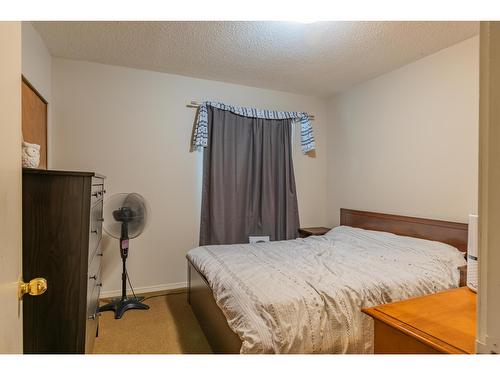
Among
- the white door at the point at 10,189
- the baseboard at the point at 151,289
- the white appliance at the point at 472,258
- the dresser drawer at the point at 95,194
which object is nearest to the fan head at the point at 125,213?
the dresser drawer at the point at 95,194

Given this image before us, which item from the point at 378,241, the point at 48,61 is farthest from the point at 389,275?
the point at 48,61

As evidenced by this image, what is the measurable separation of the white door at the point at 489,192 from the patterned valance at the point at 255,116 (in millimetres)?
3087

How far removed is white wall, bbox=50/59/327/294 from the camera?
3.05 meters

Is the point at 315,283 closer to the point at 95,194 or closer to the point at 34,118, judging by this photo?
the point at 95,194

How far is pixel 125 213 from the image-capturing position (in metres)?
2.67

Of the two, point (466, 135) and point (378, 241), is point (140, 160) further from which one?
point (466, 135)

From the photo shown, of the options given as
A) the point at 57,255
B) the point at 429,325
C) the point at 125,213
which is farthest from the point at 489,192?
the point at 125,213

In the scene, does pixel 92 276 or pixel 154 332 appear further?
pixel 154 332

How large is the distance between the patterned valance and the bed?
4.62 ft

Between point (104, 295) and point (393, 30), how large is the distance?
3.86m

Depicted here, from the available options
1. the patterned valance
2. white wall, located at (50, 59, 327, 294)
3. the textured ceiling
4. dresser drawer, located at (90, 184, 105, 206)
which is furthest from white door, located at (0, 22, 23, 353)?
the patterned valance

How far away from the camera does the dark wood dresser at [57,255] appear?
1473 millimetres

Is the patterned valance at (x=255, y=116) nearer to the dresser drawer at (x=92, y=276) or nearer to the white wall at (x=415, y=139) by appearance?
the white wall at (x=415, y=139)

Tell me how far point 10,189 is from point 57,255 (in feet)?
2.95
